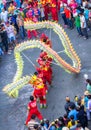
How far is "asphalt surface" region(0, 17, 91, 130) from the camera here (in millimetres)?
18297

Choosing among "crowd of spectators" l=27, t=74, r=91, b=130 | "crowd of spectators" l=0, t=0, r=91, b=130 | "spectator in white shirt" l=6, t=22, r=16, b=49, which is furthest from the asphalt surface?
"crowd of spectators" l=27, t=74, r=91, b=130

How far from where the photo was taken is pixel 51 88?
19.9 metres

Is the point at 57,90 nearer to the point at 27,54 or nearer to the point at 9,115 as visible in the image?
the point at 9,115

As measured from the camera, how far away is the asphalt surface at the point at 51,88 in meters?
18.3

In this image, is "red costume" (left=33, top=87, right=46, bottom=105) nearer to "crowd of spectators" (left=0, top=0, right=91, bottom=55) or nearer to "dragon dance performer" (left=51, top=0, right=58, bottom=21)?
"crowd of spectators" (left=0, top=0, right=91, bottom=55)

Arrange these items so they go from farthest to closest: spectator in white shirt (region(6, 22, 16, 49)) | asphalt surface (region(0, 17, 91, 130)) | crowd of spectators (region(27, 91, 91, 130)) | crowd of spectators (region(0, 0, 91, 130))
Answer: spectator in white shirt (region(6, 22, 16, 49)) → crowd of spectators (region(0, 0, 91, 130)) → asphalt surface (region(0, 17, 91, 130)) → crowd of spectators (region(27, 91, 91, 130))

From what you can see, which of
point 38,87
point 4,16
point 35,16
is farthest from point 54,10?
point 38,87

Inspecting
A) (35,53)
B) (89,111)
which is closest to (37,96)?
(89,111)

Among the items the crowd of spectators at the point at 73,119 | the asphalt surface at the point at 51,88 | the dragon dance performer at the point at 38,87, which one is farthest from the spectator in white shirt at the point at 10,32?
the crowd of spectators at the point at 73,119

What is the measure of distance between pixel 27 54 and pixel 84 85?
5381 mm

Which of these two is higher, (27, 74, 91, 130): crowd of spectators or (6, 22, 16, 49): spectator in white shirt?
(6, 22, 16, 49): spectator in white shirt

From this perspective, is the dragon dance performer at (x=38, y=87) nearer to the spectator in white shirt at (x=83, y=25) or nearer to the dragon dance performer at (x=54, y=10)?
the spectator in white shirt at (x=83, y=25)

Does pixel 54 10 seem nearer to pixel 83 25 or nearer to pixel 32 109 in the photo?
pixel 83 25

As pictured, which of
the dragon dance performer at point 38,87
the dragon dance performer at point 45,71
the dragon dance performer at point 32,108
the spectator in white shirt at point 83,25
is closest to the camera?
the dragon dance performer at point 32,108
